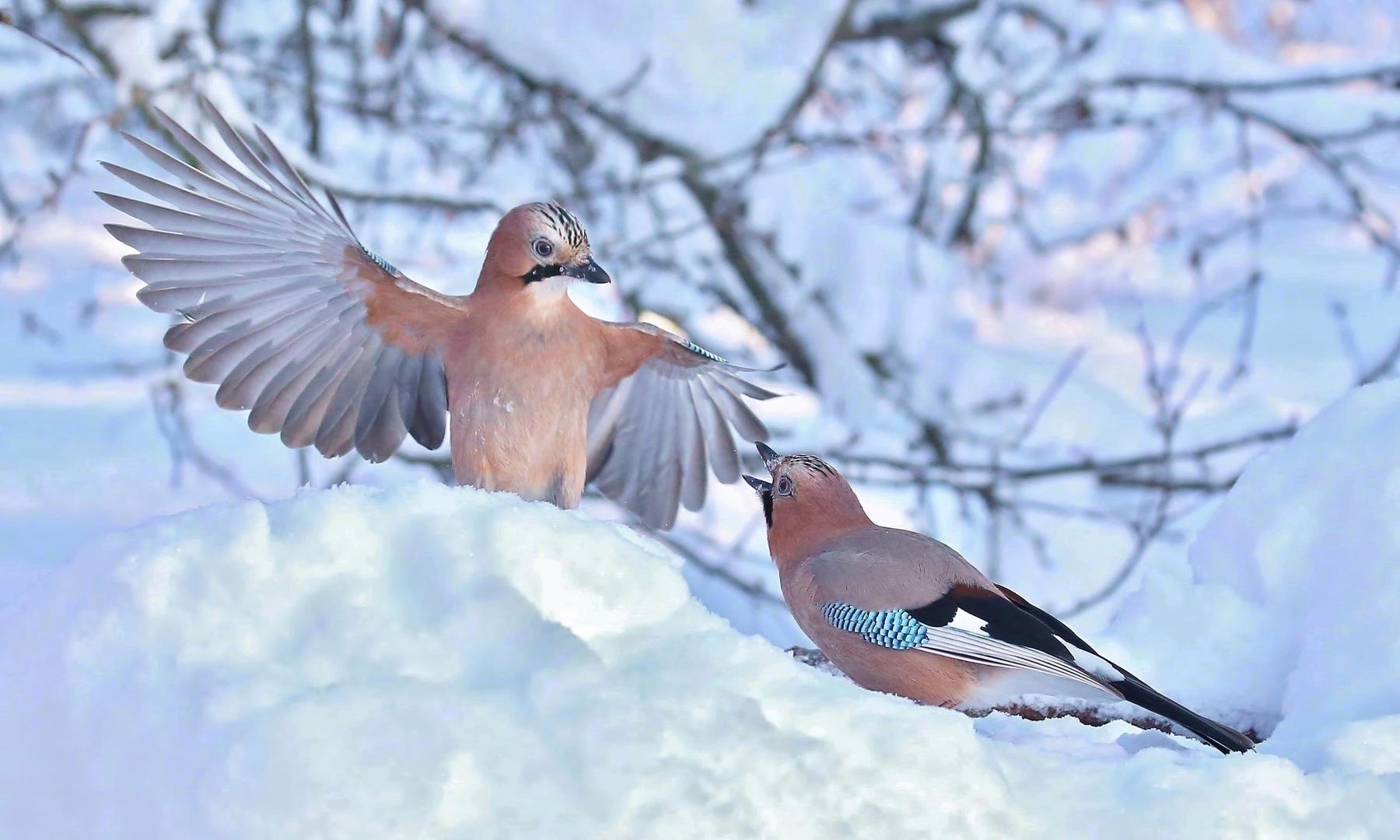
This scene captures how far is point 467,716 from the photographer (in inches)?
44.0

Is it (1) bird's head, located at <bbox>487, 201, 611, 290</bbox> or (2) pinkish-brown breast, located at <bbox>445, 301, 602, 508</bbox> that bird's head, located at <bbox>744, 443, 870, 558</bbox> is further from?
(1) bird's head, located at <bbox>487, 201, 611, 290</bbox>

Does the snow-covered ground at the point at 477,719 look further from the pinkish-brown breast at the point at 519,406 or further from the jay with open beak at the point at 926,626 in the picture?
the pinkish-brown breast at the point at 519,406

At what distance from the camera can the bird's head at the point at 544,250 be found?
93.1 inches

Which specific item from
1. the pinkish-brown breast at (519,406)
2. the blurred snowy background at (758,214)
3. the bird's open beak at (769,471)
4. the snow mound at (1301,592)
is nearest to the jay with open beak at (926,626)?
the snow mound at (1301,592)

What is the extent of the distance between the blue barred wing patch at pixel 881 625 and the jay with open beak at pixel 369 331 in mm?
519

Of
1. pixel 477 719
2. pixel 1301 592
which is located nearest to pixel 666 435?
pixel 1301 592

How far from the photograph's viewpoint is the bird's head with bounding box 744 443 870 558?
A: 8.00ft

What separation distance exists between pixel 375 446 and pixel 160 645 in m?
1.47

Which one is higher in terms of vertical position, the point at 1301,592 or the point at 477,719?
the point at 1301,592

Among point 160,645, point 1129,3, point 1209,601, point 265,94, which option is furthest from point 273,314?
point 1129,3

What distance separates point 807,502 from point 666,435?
1.60 feet

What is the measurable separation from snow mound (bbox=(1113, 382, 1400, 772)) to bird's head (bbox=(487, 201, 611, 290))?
1.02m

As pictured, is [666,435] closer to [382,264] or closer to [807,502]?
[807,502]

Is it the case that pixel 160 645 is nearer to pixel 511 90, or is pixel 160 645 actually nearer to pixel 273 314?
pixel 273 314
